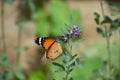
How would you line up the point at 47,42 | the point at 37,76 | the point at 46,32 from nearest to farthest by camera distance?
the point at 47,42 < the point at 37,76 < the point at 46,32

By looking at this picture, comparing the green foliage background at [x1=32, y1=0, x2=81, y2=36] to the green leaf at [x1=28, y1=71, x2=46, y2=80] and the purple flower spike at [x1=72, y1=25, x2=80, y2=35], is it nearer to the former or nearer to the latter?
the green leaf at [x1=28, y1=71, x2=46, y2=80]

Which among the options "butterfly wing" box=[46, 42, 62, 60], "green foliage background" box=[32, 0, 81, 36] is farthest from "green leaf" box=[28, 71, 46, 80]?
"butterfly wing" box=[46, 42, 62, 60]

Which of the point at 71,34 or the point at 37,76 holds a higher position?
the point at 71,34

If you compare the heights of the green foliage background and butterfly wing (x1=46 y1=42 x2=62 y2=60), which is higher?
the green foliage background

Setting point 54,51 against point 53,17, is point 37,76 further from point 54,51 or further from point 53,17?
point 54,51

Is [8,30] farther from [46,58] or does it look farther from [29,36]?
[46,58]

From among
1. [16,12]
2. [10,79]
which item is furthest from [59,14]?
[10,79]

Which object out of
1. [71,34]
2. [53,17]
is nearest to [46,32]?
[53,17]

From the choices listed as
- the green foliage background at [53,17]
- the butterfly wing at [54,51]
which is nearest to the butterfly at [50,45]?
the butterfly wing at [54,51]

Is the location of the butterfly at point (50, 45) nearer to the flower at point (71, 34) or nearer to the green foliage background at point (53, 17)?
the flower at point (71, 34)
